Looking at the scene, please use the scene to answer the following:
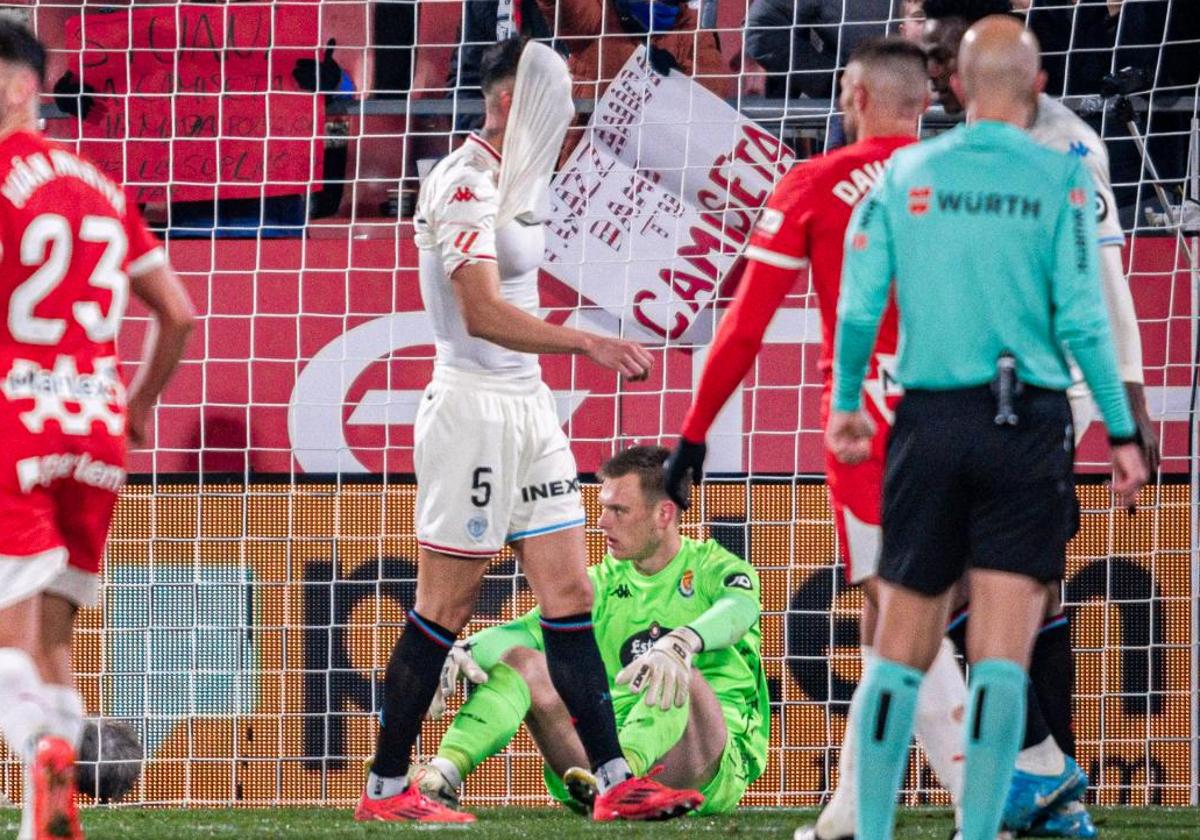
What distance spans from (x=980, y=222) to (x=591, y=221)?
385cm

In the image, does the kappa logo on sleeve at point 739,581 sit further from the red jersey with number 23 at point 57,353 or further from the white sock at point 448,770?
the red jersey with number 23 at point 57,353

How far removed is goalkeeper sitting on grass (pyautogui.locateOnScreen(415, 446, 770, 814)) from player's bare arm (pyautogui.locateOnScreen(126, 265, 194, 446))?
1.67 metres

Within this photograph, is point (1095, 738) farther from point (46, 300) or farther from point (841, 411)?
point (46, 300)

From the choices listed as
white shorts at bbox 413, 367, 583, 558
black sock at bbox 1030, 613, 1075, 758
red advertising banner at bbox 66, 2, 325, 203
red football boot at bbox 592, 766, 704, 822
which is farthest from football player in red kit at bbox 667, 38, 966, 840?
red advertising banner at bbox 66, 2, 325, 203

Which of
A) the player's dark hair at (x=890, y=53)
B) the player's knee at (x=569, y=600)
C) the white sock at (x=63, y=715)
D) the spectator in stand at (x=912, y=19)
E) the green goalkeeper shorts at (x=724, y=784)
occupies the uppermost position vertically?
the spectator in stand at (x=912, y=19)

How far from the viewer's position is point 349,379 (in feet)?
23.2

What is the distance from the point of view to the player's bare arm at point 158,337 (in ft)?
13.1

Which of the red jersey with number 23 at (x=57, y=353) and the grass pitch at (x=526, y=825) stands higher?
the red jersey with number 23 at (x=57, y=353)

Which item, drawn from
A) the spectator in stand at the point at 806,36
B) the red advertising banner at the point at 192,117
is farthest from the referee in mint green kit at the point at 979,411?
the red advertising banner at the point at 192,117

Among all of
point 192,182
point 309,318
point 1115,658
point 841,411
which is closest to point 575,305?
point 309,318

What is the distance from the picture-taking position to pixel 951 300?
342 centimetres

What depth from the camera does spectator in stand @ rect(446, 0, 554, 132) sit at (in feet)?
25.0

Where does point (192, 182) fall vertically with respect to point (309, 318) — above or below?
above

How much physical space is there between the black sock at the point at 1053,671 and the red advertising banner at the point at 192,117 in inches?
Answer: 140
